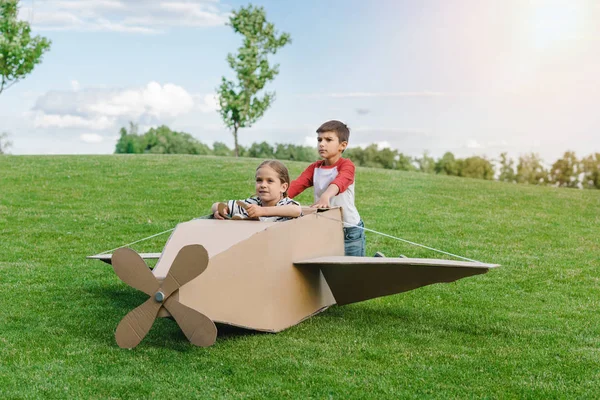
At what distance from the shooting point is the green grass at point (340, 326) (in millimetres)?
4727

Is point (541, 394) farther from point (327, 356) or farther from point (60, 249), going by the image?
point (60, 249)

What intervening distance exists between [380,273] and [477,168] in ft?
Answer: 194

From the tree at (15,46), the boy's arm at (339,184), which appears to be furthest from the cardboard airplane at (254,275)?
the tree at (15,46)

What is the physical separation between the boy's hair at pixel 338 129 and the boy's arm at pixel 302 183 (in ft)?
1.51

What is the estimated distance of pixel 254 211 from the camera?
577 centimetres

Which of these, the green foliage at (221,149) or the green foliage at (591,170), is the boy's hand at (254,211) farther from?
the green foliage at (591,170)

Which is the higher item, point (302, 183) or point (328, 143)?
point (328, 143)

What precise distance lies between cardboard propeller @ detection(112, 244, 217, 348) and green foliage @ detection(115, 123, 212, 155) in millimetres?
48058

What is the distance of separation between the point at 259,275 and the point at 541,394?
2.25m

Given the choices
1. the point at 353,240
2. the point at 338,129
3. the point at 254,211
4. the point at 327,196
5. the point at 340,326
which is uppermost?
the point at 338,129

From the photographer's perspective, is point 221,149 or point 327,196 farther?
point 221,149

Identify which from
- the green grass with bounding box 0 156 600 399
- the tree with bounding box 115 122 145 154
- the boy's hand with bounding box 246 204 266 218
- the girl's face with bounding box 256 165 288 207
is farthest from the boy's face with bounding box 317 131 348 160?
the tree with bounding box 115 122 145 154

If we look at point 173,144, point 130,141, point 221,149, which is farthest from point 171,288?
point 130,141

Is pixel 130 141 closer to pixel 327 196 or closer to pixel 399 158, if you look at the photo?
pixel 399 158
